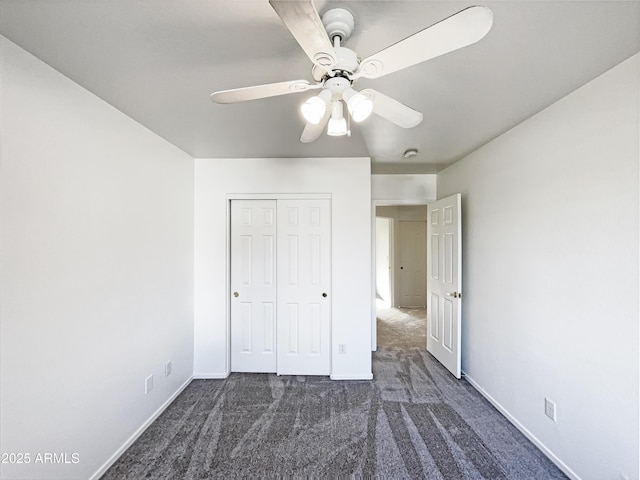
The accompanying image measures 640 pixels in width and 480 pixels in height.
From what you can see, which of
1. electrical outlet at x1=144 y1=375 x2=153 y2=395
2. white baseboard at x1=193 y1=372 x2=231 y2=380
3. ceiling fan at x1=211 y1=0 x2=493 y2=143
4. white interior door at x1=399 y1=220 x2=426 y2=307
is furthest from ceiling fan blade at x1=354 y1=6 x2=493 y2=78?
white interior door at x1=399 y1=220 x2=426 y2=307

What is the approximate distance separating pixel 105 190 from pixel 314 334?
227cm

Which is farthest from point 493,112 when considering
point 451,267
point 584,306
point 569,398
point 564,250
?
point 569,398

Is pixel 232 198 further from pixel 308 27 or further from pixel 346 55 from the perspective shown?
pixel 308 27

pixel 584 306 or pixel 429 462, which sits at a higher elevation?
pixel 584 306

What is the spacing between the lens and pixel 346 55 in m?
1.04

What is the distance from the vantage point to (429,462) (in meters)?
1.85

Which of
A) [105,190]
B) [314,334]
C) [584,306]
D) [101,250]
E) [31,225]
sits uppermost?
[105,190]

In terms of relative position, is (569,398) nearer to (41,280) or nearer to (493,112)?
(493,112)

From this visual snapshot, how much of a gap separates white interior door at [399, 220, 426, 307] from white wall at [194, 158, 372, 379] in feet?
11.3

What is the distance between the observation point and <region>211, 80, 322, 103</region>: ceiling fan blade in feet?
3.55

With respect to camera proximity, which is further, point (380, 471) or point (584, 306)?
point (380, 471)

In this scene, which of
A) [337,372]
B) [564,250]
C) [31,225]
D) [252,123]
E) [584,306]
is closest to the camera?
[31,225]

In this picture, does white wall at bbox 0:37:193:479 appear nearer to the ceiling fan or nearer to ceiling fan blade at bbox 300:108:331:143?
the ceiling fan

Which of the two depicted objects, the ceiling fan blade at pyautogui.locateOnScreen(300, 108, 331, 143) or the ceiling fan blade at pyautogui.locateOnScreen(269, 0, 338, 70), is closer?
the ceiling fan blade at pyautogui.locateOnScreen(269, 0, 338, 70)
